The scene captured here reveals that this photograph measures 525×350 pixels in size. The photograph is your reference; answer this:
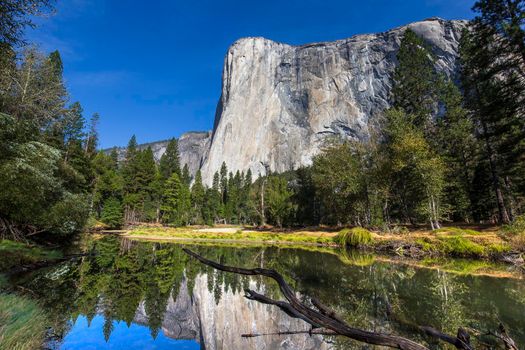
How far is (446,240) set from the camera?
66.7 feet

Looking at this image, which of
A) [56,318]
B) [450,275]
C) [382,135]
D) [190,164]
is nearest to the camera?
[56,318]

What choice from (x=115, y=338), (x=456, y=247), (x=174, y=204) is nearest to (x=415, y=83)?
(x=456, y=247)

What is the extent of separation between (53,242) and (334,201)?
31.6 meters

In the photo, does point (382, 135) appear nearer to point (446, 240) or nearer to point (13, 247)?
point (446, 240)

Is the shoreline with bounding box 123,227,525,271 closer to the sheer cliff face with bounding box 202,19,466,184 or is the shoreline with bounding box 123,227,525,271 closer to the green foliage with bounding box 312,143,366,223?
the green foliage with bounding box 312,143,366,223

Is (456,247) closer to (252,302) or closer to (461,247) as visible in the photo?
(461,247)

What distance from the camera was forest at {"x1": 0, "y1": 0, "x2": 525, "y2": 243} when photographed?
16297mm

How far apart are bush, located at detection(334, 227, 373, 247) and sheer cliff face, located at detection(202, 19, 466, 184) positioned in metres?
86.1

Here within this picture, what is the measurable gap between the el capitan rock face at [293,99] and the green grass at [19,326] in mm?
108973

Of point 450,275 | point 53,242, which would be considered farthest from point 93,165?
point 450,275

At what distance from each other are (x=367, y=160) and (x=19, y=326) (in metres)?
37.0

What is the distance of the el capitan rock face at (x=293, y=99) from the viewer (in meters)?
113

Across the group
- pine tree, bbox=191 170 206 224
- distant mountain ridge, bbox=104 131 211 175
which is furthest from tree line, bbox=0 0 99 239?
distant mountain ridge, bbox=104 131 211 175

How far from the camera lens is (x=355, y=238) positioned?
26719 millimetres
